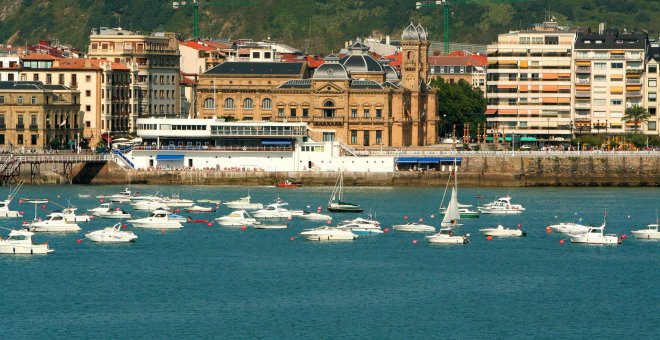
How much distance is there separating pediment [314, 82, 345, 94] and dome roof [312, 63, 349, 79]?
2.88ft

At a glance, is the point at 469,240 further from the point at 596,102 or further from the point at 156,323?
the point at 596,102

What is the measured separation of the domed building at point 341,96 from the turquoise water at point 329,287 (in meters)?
48.8

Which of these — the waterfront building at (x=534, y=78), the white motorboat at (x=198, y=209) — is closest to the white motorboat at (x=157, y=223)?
the white motorboat at (x=198, y=209)

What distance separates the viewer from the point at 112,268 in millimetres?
108062

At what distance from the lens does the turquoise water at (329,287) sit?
90.6m

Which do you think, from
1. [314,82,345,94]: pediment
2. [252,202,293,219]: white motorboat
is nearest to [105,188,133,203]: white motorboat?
[252,202,293,219]: white motorboat

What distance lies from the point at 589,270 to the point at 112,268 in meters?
28.5

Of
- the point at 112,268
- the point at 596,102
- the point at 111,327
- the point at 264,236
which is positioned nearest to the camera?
the point at 111,327

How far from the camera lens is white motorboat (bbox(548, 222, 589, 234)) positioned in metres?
124

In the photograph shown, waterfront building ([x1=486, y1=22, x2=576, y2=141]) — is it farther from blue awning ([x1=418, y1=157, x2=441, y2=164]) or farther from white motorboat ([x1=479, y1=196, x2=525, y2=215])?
white motorboat ([x1=479, y1=196, x2=525, y2=215])

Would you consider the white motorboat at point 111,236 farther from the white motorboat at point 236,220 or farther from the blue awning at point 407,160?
the blue awning at point 407,160

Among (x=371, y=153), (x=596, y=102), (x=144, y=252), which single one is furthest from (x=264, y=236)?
(x=596, y=102)

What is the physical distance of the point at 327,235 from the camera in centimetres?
12156

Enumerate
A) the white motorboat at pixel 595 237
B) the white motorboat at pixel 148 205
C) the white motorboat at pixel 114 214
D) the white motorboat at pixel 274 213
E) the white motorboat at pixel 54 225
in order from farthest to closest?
the white motorboat at pixel 148 205, the white motorboat at pixel 114 214, the white motorboat at pixel 274 213, the white motorboat at pixel 54 225, the white motorboat at pixel 595 237
